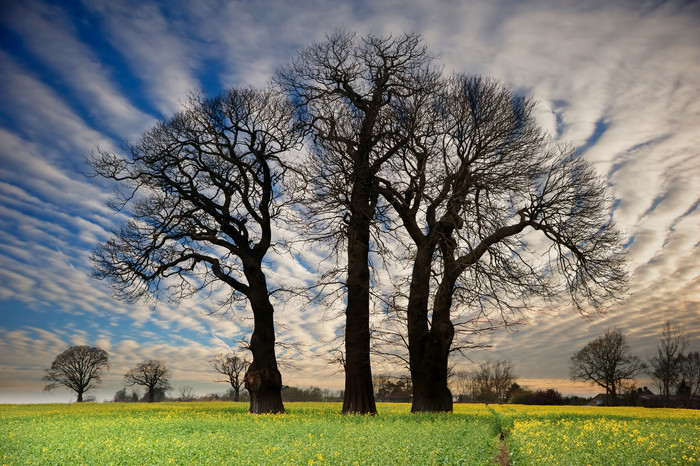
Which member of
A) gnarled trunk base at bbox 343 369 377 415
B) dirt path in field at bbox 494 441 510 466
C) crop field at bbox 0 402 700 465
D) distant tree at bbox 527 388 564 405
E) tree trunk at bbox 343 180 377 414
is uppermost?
tree trunk at bbox 343 180 377 414

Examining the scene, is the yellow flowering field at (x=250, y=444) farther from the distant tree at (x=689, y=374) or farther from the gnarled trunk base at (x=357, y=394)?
the distant tree at (x=689, y=374)

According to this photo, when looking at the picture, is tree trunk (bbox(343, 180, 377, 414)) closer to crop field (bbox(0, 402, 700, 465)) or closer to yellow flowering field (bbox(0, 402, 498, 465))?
yellow flowering field (bbox(0, 402, 498, 465))

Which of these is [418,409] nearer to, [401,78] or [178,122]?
[401,78]

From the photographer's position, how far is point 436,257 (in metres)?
15.4

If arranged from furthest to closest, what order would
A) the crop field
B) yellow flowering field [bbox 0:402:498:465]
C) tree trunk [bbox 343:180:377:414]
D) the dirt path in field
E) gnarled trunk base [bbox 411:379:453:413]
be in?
gnarled trunk base [bbox 411:379:453:413], tree trunk [bbox 343:180:377:414], the dirt path in field, yellow flowering field [bbox 0:402:498:465], the crop field

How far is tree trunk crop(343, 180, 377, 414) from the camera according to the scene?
1938 centimetres

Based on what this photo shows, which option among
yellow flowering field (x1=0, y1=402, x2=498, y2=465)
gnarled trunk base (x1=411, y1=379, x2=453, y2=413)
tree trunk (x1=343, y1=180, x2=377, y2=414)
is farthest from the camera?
gnarled trunk base (x1=411, y1=379, x2=453, y2=413)

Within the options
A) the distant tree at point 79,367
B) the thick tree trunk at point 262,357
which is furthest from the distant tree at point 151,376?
the thick tree trunk at point 262,357

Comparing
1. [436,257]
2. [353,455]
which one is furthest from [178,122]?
[353,455]

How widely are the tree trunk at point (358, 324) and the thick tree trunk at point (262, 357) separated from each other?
383cm

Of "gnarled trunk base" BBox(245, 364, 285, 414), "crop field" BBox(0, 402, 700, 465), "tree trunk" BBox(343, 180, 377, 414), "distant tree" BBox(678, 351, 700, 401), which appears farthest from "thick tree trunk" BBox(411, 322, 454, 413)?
"distant tree" BBox(678, 351, 700, 401)

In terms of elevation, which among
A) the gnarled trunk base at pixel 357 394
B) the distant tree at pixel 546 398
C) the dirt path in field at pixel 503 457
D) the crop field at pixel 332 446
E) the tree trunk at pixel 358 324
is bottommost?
the distant tree at pixel 546 398

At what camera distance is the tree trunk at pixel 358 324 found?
19375mm

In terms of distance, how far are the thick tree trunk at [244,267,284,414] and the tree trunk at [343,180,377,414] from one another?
3832mm
